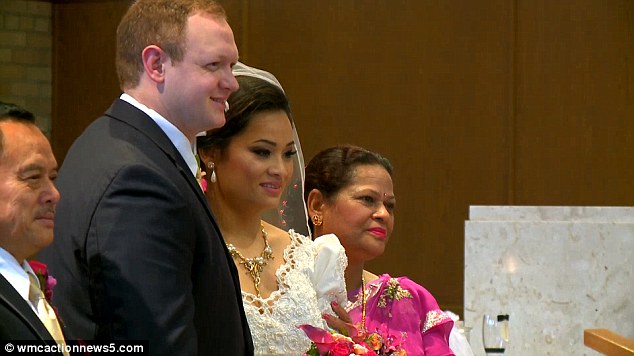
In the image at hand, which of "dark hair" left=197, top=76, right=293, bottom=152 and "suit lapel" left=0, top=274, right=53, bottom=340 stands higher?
"dark hair" left=197, top=76, right=293, bottom=152

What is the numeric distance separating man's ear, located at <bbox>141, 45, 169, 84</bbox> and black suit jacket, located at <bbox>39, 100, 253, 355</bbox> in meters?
0.10

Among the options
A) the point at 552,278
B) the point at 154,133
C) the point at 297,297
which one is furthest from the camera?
the point at 552,278

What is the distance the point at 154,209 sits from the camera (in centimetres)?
193

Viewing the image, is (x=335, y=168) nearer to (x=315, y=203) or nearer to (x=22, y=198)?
(x=315, y=203)

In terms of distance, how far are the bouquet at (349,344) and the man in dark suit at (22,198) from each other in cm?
94

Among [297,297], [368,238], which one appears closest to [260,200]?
[297,297]

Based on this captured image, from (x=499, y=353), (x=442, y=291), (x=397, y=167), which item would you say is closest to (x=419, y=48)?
(x=397, y=167)

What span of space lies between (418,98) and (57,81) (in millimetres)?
2662

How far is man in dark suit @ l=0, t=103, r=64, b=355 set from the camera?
178 centimetres

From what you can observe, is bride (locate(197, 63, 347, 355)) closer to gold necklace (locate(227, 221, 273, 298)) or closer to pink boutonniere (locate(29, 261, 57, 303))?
gold necklace (locate(227, 221, 273, 298))

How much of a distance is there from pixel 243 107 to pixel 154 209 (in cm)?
81

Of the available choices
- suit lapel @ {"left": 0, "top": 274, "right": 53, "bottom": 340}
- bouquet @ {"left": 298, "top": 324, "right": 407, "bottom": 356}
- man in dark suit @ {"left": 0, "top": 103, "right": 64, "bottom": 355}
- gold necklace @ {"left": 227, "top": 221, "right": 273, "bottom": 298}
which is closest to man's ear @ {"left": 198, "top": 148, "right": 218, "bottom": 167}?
gold necklace @ {"left": 227, "top": 221, "right": 273, "bottom": 298}

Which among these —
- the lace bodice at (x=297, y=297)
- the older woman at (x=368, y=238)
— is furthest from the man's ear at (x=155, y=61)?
the older woman at (x=368, y=238)

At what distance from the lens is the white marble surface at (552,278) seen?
15.2 ft
